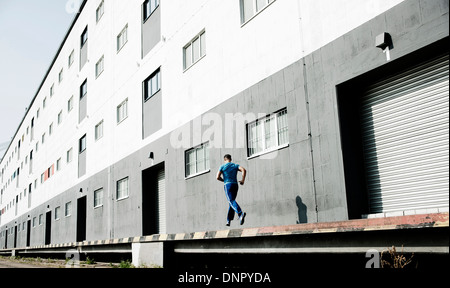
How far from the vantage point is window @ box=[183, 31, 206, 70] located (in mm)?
14031

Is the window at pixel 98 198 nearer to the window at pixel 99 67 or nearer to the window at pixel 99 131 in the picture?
the window at pixel 99 131

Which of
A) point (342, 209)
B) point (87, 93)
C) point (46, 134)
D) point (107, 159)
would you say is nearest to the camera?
point (342, 209)

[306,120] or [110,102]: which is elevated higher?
[110,102]

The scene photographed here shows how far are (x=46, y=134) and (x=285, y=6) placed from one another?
1261 inches

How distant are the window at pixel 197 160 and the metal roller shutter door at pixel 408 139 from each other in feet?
18.7

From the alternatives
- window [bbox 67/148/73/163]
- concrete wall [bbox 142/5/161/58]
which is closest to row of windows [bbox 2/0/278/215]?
concrete wall [bbox 142/5/161/58]

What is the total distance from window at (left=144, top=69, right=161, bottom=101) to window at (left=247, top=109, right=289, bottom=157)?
6.95m

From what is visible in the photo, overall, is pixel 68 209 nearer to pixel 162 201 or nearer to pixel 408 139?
pixel 162 201

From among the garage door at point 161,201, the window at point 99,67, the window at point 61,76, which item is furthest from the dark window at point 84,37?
the garage door at point 161,201

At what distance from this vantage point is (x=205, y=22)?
13734mm

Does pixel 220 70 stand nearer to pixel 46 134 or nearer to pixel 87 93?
pixel 87 93

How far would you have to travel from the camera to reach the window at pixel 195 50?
14031 mm

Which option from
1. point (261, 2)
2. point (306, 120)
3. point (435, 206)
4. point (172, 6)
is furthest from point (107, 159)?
point (435, 206)

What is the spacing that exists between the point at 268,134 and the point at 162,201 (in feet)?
24.0
